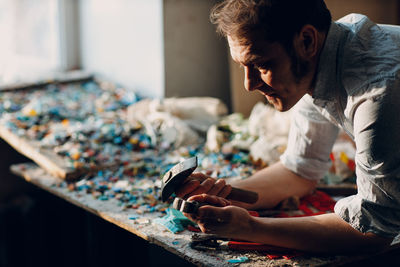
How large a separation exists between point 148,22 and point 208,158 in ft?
4.79

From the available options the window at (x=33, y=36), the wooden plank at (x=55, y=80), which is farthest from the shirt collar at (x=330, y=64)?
the window at (x=33, y=36)

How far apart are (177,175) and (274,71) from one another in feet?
1.64

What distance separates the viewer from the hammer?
1.99 meters

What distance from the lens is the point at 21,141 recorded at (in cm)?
350

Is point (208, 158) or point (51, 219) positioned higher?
point (208, 158)

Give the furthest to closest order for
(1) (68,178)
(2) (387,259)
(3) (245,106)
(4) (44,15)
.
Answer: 1. (4) (44,15)
2. (3) (245,106)
3. (1) (68,178)
4. (2) (387,259)

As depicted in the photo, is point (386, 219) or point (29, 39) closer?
point (386, 219)

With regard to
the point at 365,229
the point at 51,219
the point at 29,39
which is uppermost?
the point at 29,39

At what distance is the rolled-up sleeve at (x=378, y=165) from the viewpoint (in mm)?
1763

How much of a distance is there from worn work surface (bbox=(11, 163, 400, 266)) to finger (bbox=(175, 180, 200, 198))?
0.65 feet

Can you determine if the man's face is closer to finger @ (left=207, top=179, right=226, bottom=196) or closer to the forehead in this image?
the forehead

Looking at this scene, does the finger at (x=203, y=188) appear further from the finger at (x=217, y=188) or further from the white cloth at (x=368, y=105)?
the white cloth at (x=368, y=105)

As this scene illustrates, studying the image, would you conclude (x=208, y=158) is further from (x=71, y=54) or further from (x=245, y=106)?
(x=71, y=54)

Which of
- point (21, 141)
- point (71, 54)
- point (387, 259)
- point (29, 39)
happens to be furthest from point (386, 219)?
point (29, 39)
